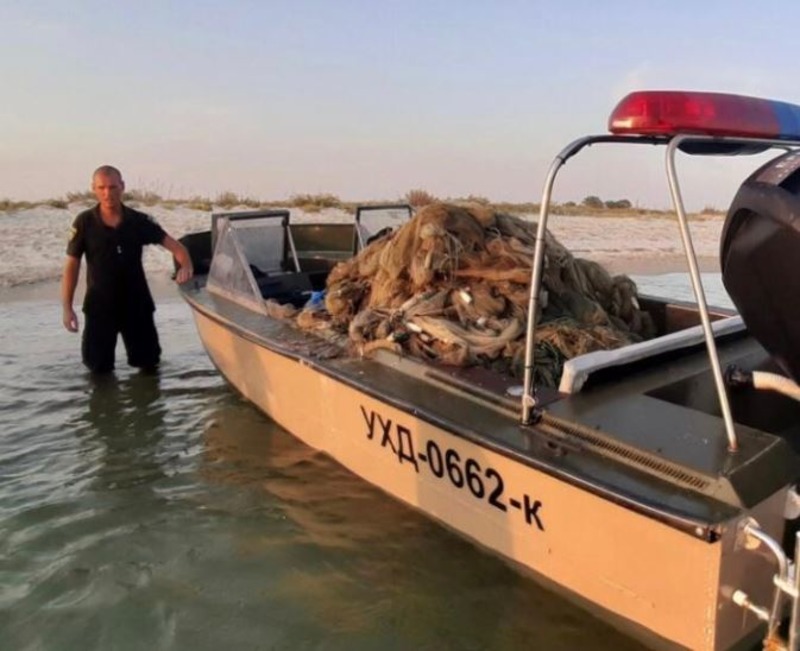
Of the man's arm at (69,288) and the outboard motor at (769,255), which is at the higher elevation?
the outboard motor at (769,255)

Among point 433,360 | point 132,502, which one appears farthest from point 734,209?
point 132,502

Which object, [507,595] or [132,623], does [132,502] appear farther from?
[507,595]

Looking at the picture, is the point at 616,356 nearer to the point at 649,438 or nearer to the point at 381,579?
the point at 649,438

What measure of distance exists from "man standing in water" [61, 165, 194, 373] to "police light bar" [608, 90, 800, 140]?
5007 millimetres

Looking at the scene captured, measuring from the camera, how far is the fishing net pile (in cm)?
393

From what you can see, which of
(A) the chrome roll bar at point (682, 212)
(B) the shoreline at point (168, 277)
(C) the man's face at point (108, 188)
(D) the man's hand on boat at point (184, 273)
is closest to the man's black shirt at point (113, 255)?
(C) the man's face at point (108, 188)

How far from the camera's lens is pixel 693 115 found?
2.24 metres

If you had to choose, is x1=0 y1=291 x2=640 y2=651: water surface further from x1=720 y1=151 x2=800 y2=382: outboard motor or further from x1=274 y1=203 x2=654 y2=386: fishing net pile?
x1=720 y1=151 x2=800 y2=382: outboard motor

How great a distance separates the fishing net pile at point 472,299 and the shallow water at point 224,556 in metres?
0.92

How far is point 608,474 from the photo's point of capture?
2.67m

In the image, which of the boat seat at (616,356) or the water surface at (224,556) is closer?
the water surface at (224,556)

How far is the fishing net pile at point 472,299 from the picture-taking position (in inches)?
155

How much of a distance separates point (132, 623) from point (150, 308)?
4036mm

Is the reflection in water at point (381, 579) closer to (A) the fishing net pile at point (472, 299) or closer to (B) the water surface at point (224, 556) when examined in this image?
(B) the water surface at point (224, 556)
